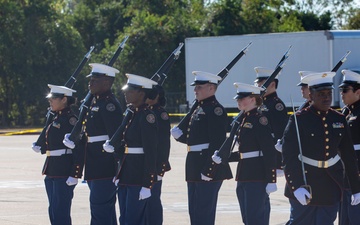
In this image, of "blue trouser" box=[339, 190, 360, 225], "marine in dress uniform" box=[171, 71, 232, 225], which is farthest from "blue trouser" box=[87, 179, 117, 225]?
"blue trouser" box=[339, 190, 360, 225]

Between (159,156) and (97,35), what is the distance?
34.1m

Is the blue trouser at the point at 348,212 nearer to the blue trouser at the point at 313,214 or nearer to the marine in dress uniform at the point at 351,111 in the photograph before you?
the marine in dress uniform at the point at 351,111

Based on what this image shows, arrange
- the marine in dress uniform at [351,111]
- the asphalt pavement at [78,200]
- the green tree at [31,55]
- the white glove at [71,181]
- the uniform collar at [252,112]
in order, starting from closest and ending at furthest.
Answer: the marine in dress uniform at [351,111]
the uniform collar at [252,112]
the white glove at [71,181]
the asphalt pavement at [78,200]
the green tree at [31,55]

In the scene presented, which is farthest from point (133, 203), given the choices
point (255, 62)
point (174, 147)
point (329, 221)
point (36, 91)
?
point (36, 91)

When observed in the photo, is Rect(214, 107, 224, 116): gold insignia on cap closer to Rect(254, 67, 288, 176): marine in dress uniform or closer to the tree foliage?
Rect(254, 67, 288, 176): marine in dress uniform

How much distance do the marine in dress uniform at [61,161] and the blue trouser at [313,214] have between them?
2809 millimetres

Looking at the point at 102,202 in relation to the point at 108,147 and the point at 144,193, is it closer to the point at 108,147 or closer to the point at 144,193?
the point at 108,147

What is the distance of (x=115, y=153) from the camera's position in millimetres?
8961

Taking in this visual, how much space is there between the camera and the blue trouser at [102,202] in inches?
361

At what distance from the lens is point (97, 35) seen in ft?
140

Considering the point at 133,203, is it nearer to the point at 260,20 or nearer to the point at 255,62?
the point at 255,62

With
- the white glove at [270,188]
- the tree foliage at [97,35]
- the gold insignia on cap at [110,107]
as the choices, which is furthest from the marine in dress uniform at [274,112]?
the tree foliage at [97,35]

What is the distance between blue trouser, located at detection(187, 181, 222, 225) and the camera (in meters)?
9.16

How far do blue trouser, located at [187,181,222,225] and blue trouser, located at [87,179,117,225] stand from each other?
0.83m
